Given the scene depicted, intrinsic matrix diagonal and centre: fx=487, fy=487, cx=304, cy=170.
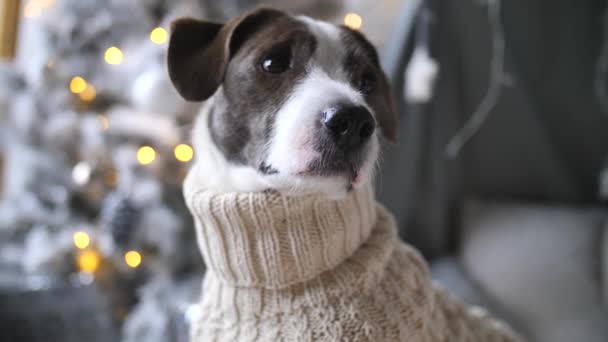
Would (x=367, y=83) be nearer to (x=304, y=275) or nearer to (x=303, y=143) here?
(x=303, y=143)

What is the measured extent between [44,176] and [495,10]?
167 centimetres

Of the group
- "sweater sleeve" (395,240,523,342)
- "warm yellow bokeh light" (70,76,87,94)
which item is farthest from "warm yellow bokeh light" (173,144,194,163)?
"sweater sleeve" (395,240,523,342)

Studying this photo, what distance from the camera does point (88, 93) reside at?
1537 mm

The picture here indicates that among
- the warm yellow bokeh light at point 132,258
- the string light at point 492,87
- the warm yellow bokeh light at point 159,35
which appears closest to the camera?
the warm yellow bokeh light at point 159,35

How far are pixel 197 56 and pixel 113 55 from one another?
71cm

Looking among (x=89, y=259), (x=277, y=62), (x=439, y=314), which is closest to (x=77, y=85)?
(x=89, y=259)

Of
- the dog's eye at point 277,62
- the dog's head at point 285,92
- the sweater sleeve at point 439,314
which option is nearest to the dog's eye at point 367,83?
the dog's head at point 285,92

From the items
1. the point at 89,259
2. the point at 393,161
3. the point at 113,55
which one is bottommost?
the point at 89,259

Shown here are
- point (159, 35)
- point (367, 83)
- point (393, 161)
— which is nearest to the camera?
point (367, 83)

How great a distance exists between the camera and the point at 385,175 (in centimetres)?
169

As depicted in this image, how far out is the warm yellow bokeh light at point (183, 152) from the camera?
146cm

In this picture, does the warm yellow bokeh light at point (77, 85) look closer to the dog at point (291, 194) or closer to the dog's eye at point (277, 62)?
the dog at point (291, 194)

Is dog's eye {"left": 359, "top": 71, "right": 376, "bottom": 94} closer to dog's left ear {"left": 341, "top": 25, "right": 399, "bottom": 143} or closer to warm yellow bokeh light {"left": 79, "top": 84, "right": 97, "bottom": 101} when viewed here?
dog's left ear {"left": 341, "top": 25, "right": 399, "bottom": 143}

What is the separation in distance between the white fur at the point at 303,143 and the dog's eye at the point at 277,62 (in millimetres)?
43
